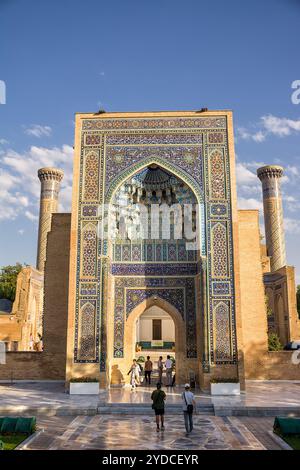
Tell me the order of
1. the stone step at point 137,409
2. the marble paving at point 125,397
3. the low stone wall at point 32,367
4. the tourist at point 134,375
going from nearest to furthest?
the stone step at point 137,409 → the marble paving at point 125,397 → the tourist at point 134,375 → the low stone wall at point 32,367

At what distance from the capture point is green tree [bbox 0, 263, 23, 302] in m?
29.0

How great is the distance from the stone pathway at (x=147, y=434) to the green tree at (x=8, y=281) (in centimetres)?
2273

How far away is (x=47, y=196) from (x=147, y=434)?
2500cm

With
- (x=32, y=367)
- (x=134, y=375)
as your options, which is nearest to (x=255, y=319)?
(x=134, y=375)

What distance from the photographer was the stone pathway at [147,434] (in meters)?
5.70

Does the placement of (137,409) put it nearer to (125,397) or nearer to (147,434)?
(125,397)

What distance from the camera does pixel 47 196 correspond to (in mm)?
29672

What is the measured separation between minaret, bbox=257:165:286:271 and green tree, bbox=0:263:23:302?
1714 centimetres

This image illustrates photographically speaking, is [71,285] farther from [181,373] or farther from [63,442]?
[63,442]

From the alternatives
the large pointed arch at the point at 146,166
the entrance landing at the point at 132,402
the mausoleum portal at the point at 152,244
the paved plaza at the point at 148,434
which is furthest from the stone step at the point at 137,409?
the large pointed arch at the point at 146,166

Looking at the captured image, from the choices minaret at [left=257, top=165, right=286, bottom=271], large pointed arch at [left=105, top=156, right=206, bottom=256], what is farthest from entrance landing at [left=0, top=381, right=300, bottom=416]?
minaret at [left=257, top=165, right=286, bottom=271]

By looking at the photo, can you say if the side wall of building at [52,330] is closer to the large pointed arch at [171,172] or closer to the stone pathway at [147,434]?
the large pointed arch at [171,172]

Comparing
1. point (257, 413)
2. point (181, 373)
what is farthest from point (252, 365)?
point (257, 413)

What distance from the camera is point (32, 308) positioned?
22781mm
